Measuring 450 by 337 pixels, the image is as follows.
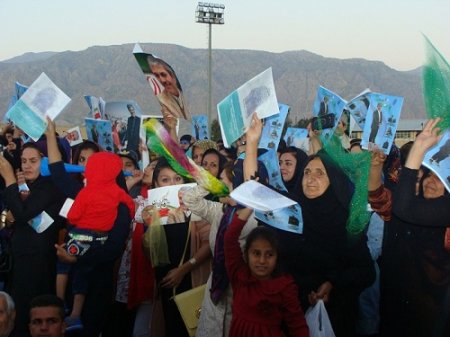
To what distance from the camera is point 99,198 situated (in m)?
4.26

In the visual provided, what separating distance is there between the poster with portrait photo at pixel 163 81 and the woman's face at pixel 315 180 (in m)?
1.00

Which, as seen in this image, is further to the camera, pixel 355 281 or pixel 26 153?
pixel 26 153

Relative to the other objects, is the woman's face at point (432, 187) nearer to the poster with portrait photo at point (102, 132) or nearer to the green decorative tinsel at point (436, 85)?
the green decorative tinsel at point (436, 85)

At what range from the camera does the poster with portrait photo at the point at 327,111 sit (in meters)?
5.42

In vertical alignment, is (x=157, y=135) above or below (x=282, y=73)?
above

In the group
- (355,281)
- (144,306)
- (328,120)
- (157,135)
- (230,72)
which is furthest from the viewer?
(230,72)

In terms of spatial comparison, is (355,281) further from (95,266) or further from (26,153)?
(26,153)

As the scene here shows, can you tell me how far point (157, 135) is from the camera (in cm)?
411

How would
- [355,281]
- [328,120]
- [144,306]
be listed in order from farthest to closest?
[328,120] → [144,306] → [355,281]

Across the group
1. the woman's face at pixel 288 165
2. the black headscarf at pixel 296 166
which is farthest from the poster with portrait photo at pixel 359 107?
the woman's face at pixel 288 165

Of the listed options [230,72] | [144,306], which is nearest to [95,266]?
[144,306]

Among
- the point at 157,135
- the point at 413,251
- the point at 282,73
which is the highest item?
the point at 157,135

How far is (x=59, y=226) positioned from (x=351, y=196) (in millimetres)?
2137

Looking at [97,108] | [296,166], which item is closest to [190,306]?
[296,166]
